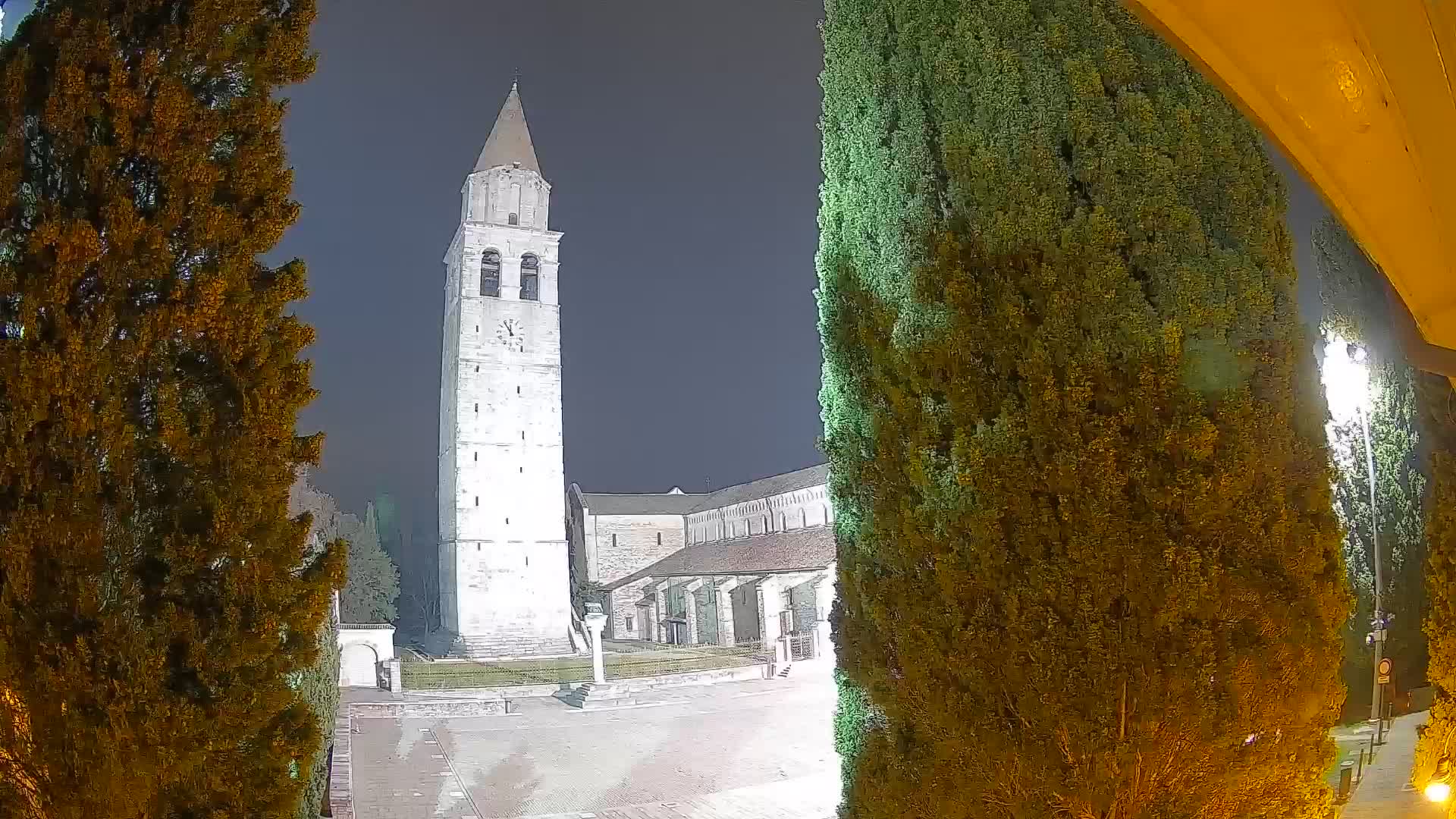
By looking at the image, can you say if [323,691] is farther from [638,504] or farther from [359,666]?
[638,504]

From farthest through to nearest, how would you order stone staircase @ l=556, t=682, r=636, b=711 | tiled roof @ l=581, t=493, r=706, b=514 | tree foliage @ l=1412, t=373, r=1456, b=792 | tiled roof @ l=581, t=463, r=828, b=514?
tiled roof @ l=581, t=493, r=706, b=514
tiled roof @ l=581, t=463, r=828, b=514
stone staircase @ l=556, t=682, r=636, b=711
tree foliage @ l=1412, t=373, r=1456, b=792

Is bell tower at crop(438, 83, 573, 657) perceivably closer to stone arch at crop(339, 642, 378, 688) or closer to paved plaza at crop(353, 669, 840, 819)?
stone arch at crop(339, 642, 378, 688)

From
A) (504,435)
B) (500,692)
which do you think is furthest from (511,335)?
(500,692)

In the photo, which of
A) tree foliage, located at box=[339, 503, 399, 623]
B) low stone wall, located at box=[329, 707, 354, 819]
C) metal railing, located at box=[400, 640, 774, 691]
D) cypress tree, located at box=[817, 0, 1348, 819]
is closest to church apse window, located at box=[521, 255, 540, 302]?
metal railing, located at box=[400, 640, 774, 691]

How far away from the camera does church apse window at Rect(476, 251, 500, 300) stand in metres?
43.1

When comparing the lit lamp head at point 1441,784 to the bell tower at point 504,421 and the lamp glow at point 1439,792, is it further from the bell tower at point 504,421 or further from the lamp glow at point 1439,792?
the bell tower at point 504,421

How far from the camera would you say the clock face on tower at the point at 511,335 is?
4253cm

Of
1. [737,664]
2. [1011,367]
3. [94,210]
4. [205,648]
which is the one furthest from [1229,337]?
[737,664]

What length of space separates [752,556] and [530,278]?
17796 millimetres

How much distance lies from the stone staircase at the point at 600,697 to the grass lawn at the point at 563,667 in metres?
2.57

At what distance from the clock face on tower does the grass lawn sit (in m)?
14.8

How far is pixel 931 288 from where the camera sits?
4.77 meters

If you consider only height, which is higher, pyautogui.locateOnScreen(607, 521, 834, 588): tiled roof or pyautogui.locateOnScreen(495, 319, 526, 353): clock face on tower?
pyautogui.locateOnScreen(495, 319, 526, 353): clock face on tower

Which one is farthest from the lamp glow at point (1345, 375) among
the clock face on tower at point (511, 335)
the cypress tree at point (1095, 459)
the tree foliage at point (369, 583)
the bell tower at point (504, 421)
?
the tree foliage at point (369, 583)
